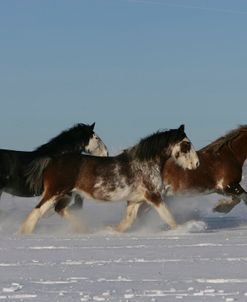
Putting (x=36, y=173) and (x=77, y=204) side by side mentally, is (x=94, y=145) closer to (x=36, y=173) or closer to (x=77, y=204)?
(x=77, y=204)

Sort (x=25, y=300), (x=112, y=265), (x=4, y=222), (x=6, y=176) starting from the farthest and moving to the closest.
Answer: (x=4, y=222)
(x=6, y=176)
(x=112, y=265)
(x=25, y=300)

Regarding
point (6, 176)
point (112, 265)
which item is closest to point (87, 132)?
point (6, 176)

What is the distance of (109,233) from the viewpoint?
1059 centimetres

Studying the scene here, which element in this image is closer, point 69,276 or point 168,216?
point 69,276

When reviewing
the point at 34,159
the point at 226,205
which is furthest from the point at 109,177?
the point at 226,205

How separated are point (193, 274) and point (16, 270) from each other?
151cm

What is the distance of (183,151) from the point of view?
1105 centimetres

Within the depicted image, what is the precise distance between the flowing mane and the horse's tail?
117 inches

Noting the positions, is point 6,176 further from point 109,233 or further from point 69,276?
point 69,276

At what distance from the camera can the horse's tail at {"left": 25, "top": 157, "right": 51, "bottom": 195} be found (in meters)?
11.0

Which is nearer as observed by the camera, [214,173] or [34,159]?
[34,159]

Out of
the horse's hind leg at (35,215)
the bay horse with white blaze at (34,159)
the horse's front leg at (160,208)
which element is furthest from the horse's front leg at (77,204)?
the horse's front leg at (160,208)

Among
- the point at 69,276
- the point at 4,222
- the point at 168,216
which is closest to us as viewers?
the point at 69,276

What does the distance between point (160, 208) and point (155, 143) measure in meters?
1.00
